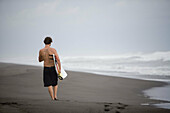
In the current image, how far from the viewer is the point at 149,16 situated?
293 ft

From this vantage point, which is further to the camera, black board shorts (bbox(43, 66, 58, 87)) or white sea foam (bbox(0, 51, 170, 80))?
white sea foam (bbox(0, 51, 170, 80))

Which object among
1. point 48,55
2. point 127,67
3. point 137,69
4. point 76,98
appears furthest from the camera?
point 127,67

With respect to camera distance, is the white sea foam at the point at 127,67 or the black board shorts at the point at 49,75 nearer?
the black board shorts at the point at 49,75

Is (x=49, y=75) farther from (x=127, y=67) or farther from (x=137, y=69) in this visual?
(x=127, y=67)

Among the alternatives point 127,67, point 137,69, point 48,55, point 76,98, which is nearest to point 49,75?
point 48,55

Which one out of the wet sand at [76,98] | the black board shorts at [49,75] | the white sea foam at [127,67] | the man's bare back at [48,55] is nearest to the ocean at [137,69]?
the white sea foam at [127,67]

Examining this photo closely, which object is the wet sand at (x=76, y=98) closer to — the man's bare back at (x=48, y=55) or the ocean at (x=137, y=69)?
the ocean at (x=137, y=69)

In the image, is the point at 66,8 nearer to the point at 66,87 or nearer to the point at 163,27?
the point at 163,27

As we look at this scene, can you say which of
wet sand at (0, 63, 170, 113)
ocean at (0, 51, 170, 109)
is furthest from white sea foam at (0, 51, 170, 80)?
wet sand at (0, 63, 170, 113)

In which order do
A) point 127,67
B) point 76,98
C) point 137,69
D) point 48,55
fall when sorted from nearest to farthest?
point 48,55, point 76,98, point 137,69, point 127,67

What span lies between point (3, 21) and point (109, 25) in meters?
45.6

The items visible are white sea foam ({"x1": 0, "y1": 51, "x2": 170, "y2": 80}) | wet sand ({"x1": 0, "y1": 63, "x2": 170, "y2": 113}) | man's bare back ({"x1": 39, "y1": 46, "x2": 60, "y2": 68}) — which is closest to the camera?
wet sand ({"x1": 0, "y1": 63, "x2": 170, "y2": 113})

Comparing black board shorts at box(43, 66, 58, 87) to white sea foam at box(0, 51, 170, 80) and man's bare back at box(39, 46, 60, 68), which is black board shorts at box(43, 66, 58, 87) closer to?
man's bare back at box(39, 46, 60, 68)

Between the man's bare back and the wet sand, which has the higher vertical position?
the man's bare back
